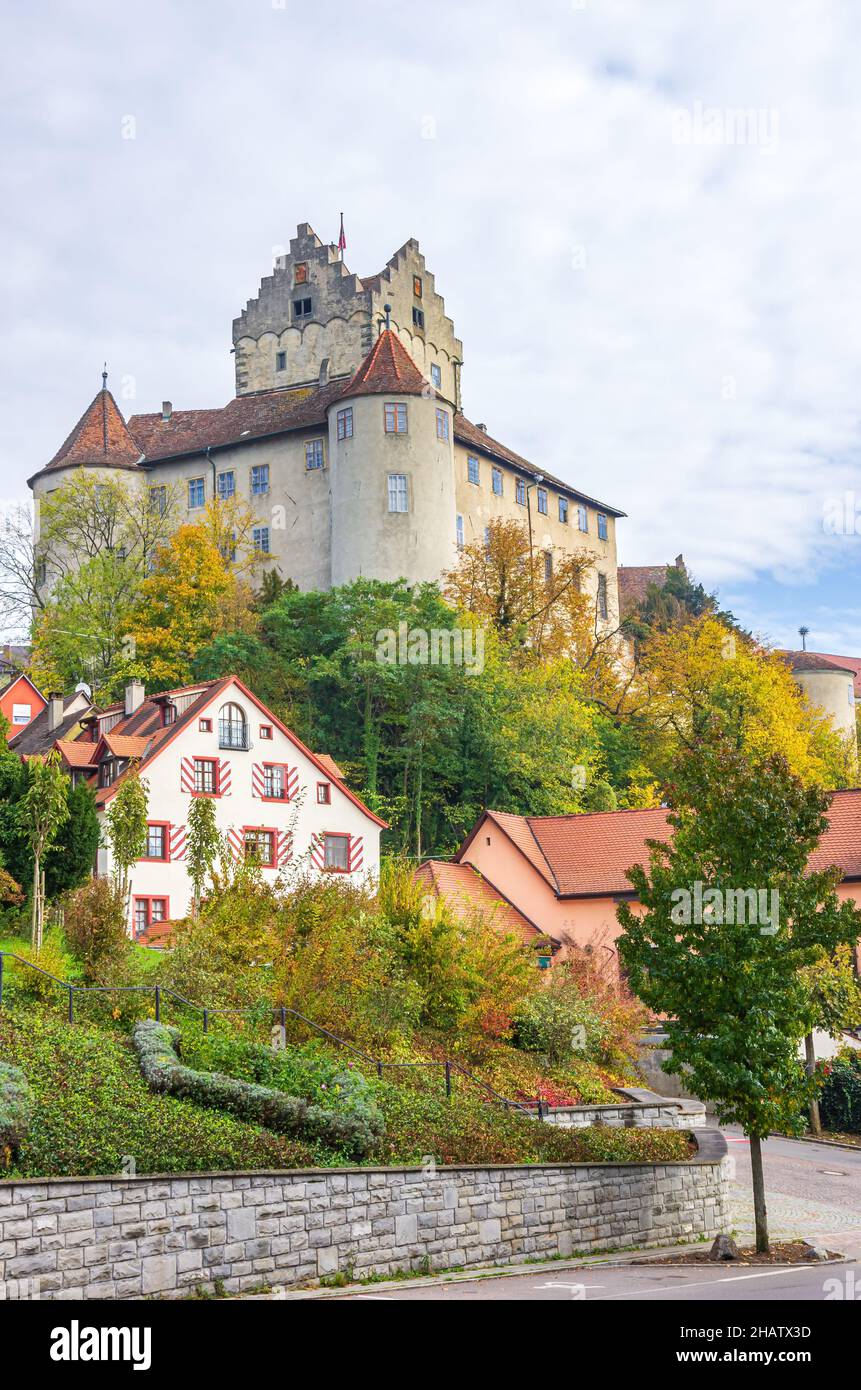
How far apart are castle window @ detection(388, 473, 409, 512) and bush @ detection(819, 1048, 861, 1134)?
38.2 m

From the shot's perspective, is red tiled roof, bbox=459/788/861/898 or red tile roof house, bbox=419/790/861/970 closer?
red tile roof house, bbox=419/790/861/970

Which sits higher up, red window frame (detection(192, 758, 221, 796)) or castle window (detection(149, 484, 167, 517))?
castle window (detection(149, 484, 167, 517))

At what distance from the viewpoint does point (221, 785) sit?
47.4 metres

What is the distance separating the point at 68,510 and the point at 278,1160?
5960 cm

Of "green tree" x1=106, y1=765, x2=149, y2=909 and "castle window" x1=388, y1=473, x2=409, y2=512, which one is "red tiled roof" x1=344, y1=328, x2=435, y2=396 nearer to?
"castle window" x1=388, y1=473, x2=409, y2=512

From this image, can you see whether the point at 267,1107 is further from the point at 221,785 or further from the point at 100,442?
the point at 100,442

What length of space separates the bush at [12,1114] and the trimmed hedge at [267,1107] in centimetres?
230

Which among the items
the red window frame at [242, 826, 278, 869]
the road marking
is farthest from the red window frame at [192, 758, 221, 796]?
the road marking

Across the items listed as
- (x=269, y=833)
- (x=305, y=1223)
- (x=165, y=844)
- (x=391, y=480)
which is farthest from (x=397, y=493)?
(x=305, y=1223)

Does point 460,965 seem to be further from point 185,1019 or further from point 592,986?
point 185,1019

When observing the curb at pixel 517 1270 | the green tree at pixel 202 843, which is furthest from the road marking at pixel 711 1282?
the green tree at pixel 202 843

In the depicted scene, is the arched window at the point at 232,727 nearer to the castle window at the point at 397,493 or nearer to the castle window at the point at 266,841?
the castle window at the point at 266,841

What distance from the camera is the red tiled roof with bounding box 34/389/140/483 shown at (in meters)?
78.7
